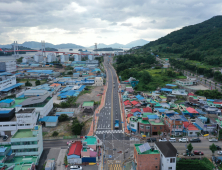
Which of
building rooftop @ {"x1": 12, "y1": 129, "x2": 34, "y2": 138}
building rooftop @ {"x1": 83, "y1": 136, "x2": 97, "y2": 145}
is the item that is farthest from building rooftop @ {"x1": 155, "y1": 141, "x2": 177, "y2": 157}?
building rooftop @ {"x1": 12, "y1": 129, "x2": 34, "y2": 138}

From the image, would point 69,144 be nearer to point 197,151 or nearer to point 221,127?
point 197,151

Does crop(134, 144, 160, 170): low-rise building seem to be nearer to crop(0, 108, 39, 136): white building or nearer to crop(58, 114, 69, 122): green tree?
crop(0, 108, 39, 136): white building

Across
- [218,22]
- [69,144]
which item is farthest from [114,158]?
[218,22]

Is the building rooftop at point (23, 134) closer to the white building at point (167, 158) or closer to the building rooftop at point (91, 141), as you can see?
the building rooftop at point (91, 141)

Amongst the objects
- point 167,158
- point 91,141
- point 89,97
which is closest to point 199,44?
point 89,97

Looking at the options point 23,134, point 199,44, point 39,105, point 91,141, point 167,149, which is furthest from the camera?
point 199,44

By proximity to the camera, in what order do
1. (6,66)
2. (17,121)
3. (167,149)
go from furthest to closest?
1. (6,66)
2. (17,121)
3. (167,149)

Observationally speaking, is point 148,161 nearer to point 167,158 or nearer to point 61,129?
point 167,158
